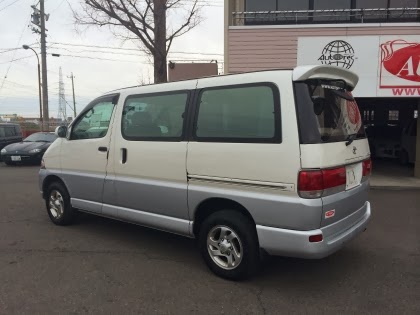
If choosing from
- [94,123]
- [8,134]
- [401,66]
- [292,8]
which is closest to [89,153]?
[94,123]

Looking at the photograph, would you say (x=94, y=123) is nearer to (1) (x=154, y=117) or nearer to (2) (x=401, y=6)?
(1) (x=154, y=117)

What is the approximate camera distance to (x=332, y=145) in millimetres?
3686

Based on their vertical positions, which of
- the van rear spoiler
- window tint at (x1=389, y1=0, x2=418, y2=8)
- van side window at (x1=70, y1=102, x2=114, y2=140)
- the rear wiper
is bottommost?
the rear wiper

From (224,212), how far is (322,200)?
100 cm

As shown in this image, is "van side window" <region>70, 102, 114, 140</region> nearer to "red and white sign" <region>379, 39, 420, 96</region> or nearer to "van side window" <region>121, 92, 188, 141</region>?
"van side window" <region>121, 92, 188, 141</region>

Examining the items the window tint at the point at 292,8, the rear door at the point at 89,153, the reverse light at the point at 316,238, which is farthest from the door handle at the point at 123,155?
the window tint at the point at 292,8

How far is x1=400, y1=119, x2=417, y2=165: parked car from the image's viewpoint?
12.3 m

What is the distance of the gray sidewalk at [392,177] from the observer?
31.1 ft

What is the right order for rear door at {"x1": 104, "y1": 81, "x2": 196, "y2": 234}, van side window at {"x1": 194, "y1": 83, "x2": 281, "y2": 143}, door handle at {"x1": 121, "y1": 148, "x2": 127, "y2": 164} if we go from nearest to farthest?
1. van side window at {"x1": 194, "y1": 83, "x2": 281, "y2": 143}
2. rear door at {"x1": 104, "y1": 81, "x2": 196, "y2": 234}
3. door handle at {"x1": 121, "y1": 148, "x2": 127, "y2": 164}

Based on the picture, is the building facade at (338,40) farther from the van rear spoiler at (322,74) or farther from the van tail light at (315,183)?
the van tail light at (315,183)

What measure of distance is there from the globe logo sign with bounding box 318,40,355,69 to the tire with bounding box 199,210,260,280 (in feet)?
22.5

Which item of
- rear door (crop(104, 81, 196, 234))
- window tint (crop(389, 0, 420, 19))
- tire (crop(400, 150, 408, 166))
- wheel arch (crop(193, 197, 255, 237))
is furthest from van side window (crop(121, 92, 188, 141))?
tire (crop(400, 150, 408, 166))

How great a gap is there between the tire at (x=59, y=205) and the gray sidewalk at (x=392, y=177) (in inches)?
269

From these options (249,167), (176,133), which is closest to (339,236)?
(249,167)
